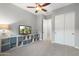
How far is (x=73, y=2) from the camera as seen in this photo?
195cm

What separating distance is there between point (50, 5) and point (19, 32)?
74cm

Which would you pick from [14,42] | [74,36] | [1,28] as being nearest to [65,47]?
[74,36]

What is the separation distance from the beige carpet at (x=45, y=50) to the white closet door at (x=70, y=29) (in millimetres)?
107

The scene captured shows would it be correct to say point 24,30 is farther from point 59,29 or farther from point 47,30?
point 59,29

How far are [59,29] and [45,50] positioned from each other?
47cm

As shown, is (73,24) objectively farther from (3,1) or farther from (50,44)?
(3,1)

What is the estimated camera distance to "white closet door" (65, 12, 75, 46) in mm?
2016

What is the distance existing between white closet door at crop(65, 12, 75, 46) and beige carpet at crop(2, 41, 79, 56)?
11cm

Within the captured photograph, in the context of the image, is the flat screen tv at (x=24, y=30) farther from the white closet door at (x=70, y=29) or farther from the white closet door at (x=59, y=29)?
the white closet door at (x=70, y=29)

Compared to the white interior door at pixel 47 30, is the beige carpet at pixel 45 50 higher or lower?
lower

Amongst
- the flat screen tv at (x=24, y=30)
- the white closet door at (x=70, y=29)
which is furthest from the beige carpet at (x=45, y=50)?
the flat screen tv at (x=24, y=30)

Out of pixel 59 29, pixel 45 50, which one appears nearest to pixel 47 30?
pixel 59 29

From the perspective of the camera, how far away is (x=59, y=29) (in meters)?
2.11

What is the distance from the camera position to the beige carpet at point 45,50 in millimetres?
1995
